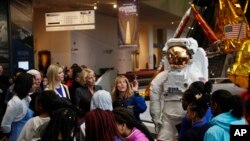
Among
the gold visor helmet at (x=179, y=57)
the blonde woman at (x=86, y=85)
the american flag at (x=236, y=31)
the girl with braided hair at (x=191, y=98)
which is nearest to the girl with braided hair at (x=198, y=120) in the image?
the girl with braided hair at (x=191, y=98)

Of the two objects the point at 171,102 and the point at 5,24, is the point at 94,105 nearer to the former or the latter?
the point at 171,102

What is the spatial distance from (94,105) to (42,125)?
59cm

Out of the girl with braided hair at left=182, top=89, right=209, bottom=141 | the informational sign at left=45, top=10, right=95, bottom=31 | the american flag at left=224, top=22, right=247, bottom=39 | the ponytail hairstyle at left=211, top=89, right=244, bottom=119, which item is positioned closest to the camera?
the ponytail hairstyle at left=211, top=89, right=244, bottom=119

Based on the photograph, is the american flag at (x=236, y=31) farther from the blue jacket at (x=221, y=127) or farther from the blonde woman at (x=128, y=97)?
the blue jacket at (x=221, y=127)

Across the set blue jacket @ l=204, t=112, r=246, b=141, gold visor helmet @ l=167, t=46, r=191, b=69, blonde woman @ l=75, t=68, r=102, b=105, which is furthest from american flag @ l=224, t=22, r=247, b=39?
blue jacket @ l=204, t=112, r=246, b=141

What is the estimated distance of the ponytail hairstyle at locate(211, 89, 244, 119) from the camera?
3.11 m

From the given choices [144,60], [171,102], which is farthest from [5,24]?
[144,60]

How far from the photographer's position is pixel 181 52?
5242 mm

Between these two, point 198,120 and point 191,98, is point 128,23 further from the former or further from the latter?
point 198,120

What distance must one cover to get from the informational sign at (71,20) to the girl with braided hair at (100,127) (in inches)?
363

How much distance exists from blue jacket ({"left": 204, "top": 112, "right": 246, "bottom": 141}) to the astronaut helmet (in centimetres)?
215

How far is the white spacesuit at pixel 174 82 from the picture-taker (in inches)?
198

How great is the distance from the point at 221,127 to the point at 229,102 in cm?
29

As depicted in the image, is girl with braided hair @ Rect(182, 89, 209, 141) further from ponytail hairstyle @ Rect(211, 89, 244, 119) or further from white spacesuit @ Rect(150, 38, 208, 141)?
white spacesuit @ Rect(150, 38, 208, 141)
